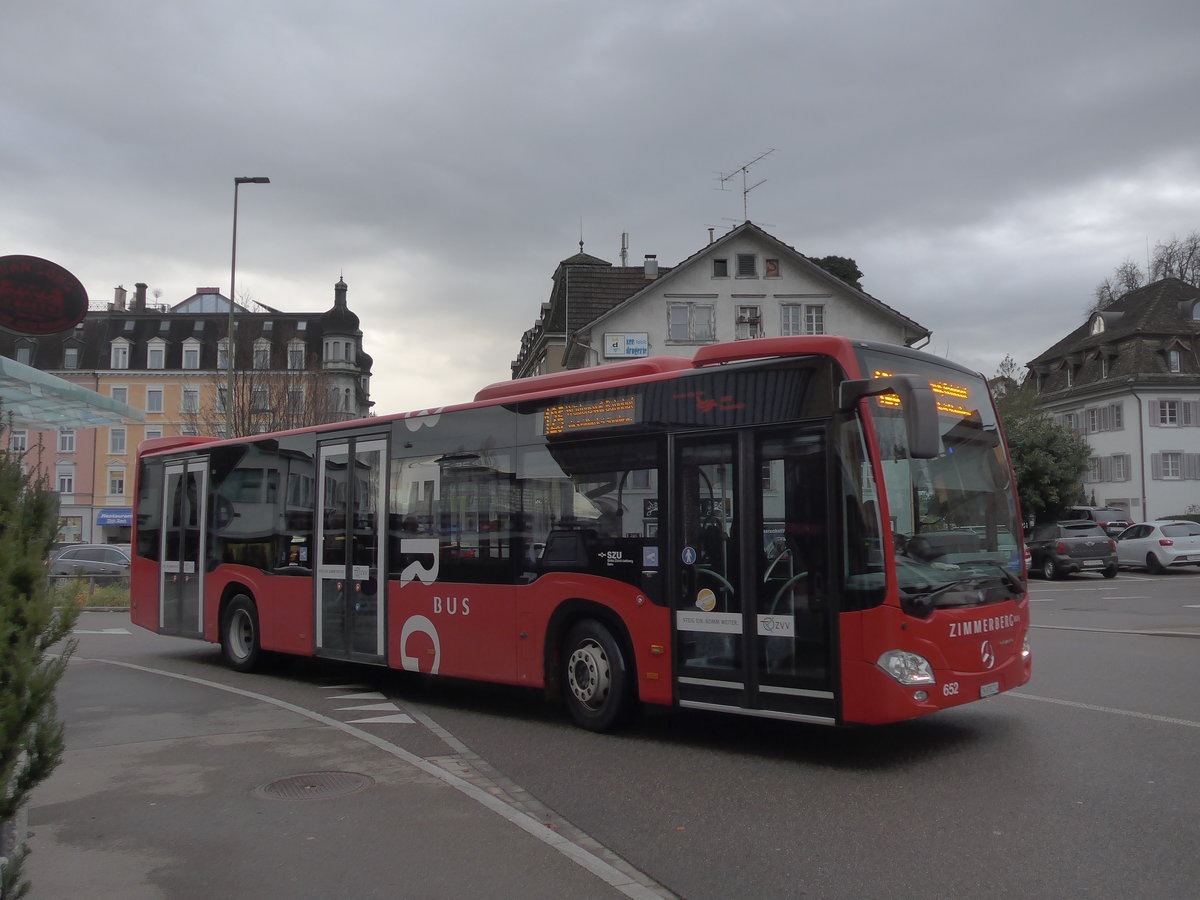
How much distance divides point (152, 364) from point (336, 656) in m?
72.2

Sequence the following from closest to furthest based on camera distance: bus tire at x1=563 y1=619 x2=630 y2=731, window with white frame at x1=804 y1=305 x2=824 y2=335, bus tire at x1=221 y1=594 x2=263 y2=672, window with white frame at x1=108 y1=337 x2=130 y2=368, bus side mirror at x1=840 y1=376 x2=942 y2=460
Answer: bus side mirror at x1=840 y1=376 x2=942 y2=460
bus tire at x1=563 y1=619 x2=630 y2=731
bus tire at x1=221 y1=594 x2=263 y2=672
window with white frame at x1=804 y1=305 x2=824 y2=335
window with white frame at x1=108 y1=337 x2=130 y2=368

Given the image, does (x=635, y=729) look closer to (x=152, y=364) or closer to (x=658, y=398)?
(x=658, y=398)

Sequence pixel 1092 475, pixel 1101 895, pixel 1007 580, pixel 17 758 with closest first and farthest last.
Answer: pixel 17 758
pixel 1101 895
pixel 1007 580
pixel 1092 475

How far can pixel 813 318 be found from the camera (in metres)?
Result: 46.3

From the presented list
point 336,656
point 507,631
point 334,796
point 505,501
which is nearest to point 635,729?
point 507,631

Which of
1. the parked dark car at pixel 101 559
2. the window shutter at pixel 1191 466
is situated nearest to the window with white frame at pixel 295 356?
the parked dark car at pixel 101 559

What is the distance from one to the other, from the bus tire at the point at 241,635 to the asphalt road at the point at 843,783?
1.25 meters

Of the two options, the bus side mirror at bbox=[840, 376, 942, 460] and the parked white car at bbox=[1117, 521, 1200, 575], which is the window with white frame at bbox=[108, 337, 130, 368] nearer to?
the parked white car at bbox=[1117, 521, 1200, 575]

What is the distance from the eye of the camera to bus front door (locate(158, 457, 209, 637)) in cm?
1428

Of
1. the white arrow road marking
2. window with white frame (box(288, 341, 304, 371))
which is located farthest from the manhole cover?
window with white frame (box(288, 341, 304, 371))

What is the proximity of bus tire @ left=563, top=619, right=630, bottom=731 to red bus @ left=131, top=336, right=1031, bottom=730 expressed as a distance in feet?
0.07

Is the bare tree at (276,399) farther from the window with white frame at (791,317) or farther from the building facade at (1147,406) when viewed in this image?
the building facade at (1147,406)

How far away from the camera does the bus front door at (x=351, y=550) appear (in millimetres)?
11195

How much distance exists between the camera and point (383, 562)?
11078 millimetres
